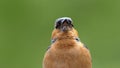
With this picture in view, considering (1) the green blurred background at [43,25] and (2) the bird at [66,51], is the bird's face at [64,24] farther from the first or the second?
(1) the green blurred background at [43,25]

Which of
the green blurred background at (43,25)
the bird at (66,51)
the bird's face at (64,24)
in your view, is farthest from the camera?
the green blurred background at (43,25)

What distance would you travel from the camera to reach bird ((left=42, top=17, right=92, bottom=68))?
6359 mm

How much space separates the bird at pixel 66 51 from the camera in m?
6.36

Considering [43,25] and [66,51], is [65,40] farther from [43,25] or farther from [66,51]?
→ [43,25]

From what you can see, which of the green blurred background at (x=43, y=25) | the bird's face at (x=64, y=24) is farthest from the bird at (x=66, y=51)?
the green blurred background at (x=43, y=25)

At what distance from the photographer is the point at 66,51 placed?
639cm

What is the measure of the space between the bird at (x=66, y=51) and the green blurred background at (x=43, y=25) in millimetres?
5326

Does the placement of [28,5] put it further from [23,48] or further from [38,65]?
[38,65]

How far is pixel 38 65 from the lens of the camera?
37.9 ft

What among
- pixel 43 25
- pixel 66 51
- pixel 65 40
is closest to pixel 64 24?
pixel 65 40

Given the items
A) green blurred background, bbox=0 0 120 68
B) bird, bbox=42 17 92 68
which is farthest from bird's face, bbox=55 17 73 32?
green blurred background, bbox=0 0 120 68

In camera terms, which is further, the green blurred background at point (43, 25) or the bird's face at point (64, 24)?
the green blurred background at point (43, 25)

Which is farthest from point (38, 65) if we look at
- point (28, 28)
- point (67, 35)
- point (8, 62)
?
point (67, 35)

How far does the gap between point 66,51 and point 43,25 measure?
269 inches
